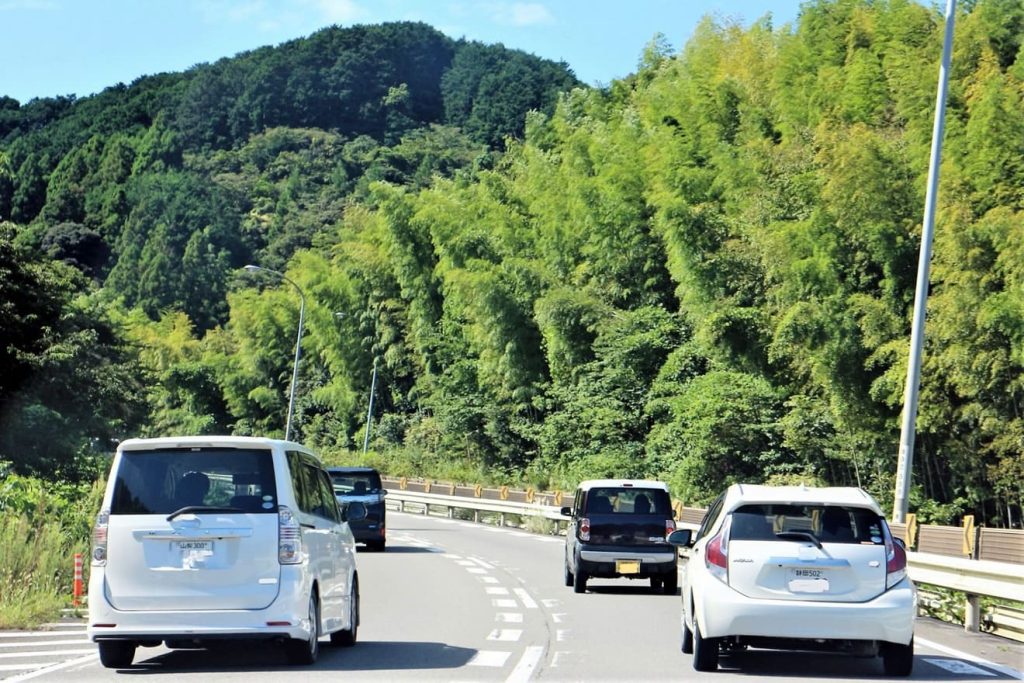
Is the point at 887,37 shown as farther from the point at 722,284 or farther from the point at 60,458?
the point at 60,458

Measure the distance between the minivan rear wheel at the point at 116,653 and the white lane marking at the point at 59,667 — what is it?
30 centimetres

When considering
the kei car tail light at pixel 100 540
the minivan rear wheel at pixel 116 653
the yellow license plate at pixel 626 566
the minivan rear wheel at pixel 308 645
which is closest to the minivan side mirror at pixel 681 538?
the minivan rear wheel at pixel 308 645

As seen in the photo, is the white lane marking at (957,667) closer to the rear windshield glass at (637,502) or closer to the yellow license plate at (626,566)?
the yellow license plate at (626,566)

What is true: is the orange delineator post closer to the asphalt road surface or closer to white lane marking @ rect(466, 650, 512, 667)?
the asphalt road surface

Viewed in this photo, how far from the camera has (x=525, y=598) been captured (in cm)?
1866

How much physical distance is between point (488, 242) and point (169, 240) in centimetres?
9169

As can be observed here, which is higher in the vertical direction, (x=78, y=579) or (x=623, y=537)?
(x=78, y=579)

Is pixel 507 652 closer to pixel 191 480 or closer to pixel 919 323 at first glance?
pixel 191 480

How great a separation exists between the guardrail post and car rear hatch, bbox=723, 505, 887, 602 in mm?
4856

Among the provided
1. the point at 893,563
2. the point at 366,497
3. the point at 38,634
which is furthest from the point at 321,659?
the point at 366,497

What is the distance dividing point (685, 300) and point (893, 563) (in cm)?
2918

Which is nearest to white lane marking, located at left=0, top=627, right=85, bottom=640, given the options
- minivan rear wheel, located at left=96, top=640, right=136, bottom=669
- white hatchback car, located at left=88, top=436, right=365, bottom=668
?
minivan rear wheel, located at left=96, top=640, right=136, bottom=669

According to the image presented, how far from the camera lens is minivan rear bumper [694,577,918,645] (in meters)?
11.1

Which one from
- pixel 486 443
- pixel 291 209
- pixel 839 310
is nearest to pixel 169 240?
pixel 291 209
